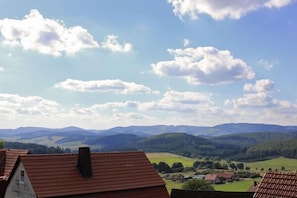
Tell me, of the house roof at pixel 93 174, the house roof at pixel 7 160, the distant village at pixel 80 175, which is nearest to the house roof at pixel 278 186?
the distant village at pixel 80 175

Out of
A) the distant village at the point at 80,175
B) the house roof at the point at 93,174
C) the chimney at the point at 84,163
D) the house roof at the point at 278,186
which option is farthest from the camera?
the chimney at the point at 84,163

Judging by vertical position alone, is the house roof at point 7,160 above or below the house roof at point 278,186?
above

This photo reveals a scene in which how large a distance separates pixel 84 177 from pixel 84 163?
4.14 ft

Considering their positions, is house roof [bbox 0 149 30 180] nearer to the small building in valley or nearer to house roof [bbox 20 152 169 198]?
the small building in valley

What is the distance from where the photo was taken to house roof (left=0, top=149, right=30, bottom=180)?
1517 inches

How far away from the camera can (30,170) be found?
32500 millimetres

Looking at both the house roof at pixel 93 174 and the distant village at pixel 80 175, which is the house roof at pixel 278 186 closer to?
the distant village at pixel 80 175

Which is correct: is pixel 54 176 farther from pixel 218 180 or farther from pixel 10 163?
pixel 218 180

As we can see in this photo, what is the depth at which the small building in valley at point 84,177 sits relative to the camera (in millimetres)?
32406

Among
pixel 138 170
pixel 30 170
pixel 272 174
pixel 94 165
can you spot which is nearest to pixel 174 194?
pixel 138 170

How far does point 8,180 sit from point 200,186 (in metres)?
63.0

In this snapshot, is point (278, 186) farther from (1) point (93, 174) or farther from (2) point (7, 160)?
(2) point (7, 160)

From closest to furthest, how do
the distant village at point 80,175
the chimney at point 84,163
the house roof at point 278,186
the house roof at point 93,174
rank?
the house roof at point 278,186 < the house roof at point 93,174 < the distant village at point 80,175 < the chimney at point 84,163

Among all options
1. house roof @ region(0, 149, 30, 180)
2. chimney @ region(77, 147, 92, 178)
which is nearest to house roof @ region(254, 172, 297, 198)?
chimney @ region(77, 147, 92, 178)
